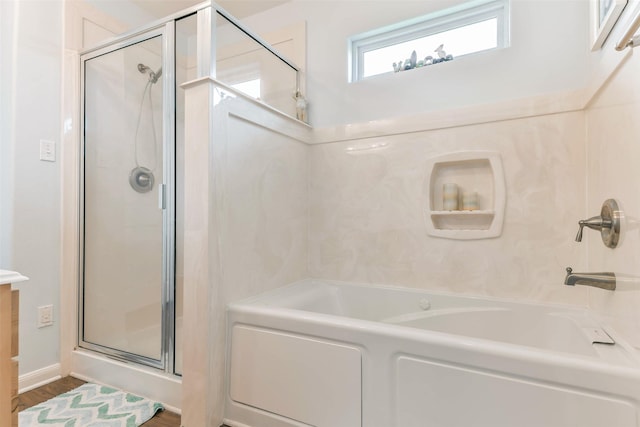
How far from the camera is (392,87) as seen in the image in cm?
212

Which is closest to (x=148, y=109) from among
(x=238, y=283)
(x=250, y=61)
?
(x=250, y=61)

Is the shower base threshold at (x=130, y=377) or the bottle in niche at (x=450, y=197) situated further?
the bottle in niche at (x=450, y=197)

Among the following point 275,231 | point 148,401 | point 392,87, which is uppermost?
point 392,87

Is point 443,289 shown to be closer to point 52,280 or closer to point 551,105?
point 551,105

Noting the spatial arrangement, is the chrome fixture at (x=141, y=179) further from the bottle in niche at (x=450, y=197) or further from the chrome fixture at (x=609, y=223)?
the chrome fixture at (x=609, y=223)

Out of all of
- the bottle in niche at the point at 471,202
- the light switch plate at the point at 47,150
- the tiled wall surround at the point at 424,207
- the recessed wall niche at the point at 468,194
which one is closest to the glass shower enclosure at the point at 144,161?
the light switch plate at the point at 47,150

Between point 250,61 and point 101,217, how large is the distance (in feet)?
4.58

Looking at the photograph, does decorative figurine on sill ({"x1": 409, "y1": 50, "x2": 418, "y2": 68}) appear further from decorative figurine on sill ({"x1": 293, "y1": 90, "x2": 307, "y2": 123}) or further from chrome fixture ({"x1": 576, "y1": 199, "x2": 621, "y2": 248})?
chrome fixture ({"x1": 576, "y1": 199, "x2": 621, "y2": 248})

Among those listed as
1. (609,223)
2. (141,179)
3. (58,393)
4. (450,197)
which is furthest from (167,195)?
(609,223)

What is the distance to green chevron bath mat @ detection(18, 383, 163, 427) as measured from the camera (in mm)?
1587

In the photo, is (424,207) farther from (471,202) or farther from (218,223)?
(218,223)

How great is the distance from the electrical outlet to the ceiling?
2.30 metres

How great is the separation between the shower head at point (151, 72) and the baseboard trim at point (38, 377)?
1.86m

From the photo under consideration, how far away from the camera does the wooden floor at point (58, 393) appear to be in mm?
1618
